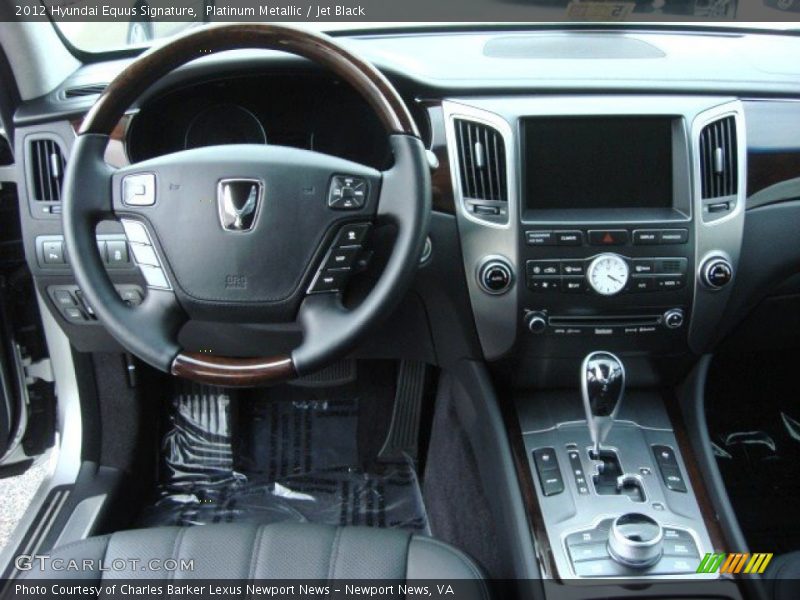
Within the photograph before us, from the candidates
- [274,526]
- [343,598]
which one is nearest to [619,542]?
[343,598]

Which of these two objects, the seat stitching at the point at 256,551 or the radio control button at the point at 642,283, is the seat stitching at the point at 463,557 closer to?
the seat stitching at the point at 256,551

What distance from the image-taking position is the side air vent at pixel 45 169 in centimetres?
157

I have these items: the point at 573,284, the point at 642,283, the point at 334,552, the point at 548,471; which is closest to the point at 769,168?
the point at 642,283

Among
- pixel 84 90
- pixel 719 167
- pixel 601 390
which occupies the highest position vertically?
pixel 84 90

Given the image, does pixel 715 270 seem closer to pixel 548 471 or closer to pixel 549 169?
pixel 549 169

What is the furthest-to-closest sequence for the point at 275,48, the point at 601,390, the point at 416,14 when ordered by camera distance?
the point at 416,14
the point at 601,390
the point at 275,48

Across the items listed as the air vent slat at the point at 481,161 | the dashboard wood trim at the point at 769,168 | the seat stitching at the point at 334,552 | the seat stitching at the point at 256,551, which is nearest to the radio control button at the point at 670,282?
the dashboard wood trim at the point at 769,168

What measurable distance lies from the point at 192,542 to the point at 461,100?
2.90 ft

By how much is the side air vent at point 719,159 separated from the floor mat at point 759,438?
0.64 m

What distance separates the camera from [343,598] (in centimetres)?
121

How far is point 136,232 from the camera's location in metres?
1.29

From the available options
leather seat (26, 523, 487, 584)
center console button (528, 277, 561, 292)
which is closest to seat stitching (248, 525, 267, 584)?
leather seat (26, 523, 487, 584)

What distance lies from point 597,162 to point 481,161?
215 mm

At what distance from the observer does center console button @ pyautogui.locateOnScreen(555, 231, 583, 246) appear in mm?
1432
